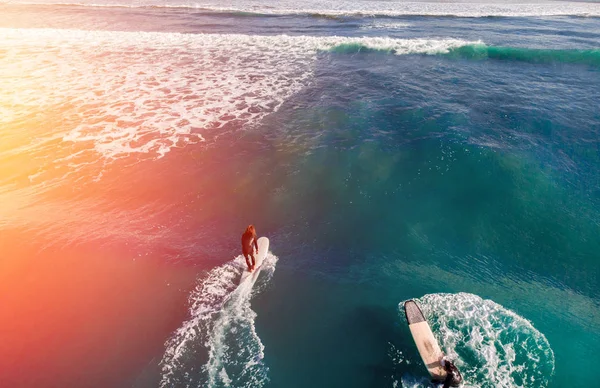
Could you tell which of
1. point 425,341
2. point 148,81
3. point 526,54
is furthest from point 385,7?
point 425,341

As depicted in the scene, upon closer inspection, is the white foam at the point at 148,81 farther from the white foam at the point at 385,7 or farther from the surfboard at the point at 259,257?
the white foam at the point at 385,7

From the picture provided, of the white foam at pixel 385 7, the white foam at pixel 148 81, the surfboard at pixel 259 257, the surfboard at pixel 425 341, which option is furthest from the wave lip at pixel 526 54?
the surfboard at pixel 425 341

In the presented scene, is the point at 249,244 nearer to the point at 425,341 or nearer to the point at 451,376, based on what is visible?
the point at 425,341

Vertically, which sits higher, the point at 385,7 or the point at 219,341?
the point at 385,7

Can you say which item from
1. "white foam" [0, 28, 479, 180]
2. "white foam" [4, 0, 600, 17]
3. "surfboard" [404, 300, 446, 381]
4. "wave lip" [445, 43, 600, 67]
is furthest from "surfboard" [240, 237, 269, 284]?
"white foam" [4, 0, 600, 17]

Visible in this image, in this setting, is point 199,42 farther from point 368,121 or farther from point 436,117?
point 436,117

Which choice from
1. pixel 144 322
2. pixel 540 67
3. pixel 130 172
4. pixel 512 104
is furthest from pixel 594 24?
pixel 144 322
